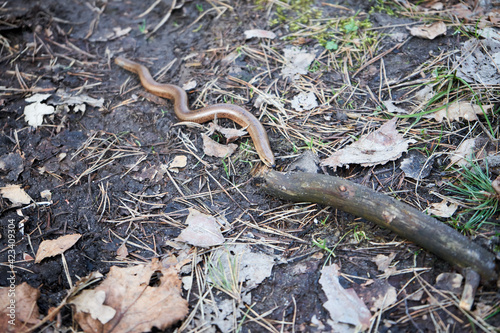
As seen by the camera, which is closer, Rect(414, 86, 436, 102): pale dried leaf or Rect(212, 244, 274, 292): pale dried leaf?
Rect(212, 244, 274, 292): pale dried leaf

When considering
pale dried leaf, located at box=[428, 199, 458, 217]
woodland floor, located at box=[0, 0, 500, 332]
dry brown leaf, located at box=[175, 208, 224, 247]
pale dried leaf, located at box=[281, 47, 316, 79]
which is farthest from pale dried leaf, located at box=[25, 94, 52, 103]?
pale dried leaf, located at box=[428, 199, 458, 217]

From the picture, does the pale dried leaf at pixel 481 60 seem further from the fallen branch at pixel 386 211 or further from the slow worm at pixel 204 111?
the slow worm at pixel 204 111

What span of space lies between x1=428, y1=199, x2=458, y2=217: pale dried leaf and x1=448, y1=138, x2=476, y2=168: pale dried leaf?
413 mm

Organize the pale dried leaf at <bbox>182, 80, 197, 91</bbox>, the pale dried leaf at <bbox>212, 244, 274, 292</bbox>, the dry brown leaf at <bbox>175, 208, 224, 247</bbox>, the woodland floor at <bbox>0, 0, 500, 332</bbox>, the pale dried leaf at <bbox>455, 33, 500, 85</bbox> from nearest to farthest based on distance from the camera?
the woodland floor at <bbox>0, 0, 500, 332</bbox>, the pale dried leaf at <bbox>212, 244, 274, 292</bbox>, the dry brown leaf at <bbox>175, 208, 224, 247</bbox>, the pale dried leaf at <bbox>455, 33, 500, 85</bbox>, the pale dried leaf at <bbox>182, 80, 197, 91</bbox>

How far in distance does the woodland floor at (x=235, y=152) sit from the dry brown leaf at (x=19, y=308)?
0.04 m

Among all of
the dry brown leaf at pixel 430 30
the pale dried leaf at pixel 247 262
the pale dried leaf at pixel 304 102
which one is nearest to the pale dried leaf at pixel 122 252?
the pale dried leaf at pixel 247 262

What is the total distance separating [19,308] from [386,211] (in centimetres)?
278

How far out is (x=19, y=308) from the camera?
2.64 meters

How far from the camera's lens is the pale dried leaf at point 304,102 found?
390 cm

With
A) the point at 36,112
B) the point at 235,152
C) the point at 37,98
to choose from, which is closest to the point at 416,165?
the point at 235,152

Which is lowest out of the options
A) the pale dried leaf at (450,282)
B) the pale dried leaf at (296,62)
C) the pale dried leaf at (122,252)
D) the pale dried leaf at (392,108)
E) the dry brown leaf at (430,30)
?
the pale dried leaf at (122,252)

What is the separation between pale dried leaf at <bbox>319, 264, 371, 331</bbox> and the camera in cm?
250

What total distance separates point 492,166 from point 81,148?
389cm

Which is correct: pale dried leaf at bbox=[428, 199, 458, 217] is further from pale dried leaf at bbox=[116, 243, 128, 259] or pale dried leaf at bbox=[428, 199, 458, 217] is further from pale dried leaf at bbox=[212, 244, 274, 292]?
pale dried leaf at bbox=[116, 243, 128, 259]
